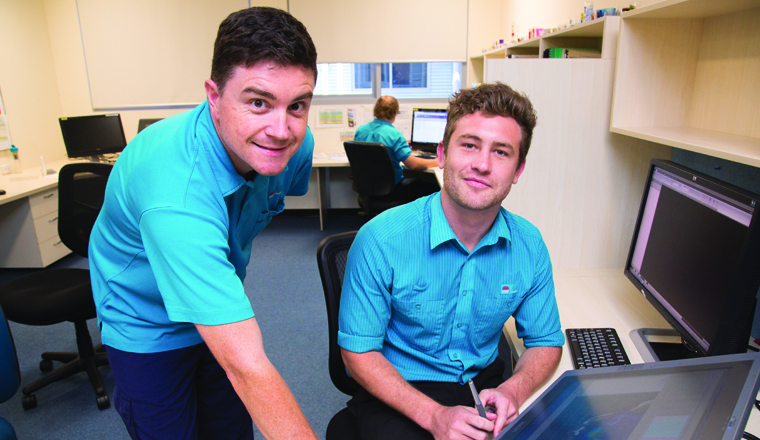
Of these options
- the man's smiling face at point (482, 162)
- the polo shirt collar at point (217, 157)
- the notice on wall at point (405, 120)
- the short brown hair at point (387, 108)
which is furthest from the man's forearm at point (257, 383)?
the notice on wall at point (405, 120)

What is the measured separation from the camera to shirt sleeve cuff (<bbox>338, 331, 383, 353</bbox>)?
112 cm

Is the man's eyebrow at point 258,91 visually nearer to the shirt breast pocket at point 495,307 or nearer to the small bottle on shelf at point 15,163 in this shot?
the shirt breast pocket at point 495,307

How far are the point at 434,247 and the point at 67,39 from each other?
4.80 metres

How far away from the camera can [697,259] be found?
1.05 meters

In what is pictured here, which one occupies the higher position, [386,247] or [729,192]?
[729,192]

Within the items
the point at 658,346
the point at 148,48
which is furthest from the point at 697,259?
the point at 148,48

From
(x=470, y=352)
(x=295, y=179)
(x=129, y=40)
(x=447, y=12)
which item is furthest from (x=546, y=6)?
(x=129, y=40)

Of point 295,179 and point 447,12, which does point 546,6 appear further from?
point 295,179

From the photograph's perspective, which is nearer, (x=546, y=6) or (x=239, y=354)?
(x=239, y=354)

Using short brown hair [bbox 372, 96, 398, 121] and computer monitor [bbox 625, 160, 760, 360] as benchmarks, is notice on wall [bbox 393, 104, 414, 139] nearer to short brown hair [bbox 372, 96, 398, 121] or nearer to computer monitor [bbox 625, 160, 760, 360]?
short brown hair [bbox 372, 96, 398, 121]

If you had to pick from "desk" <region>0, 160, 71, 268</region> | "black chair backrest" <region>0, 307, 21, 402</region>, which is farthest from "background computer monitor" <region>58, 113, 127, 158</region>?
"black chair backrest" <region>0, 307, 21, 402</region>

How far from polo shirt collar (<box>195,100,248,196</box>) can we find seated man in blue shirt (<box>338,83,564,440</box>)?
380 mm

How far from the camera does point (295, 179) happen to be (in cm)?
140

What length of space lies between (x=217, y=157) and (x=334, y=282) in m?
0.50
